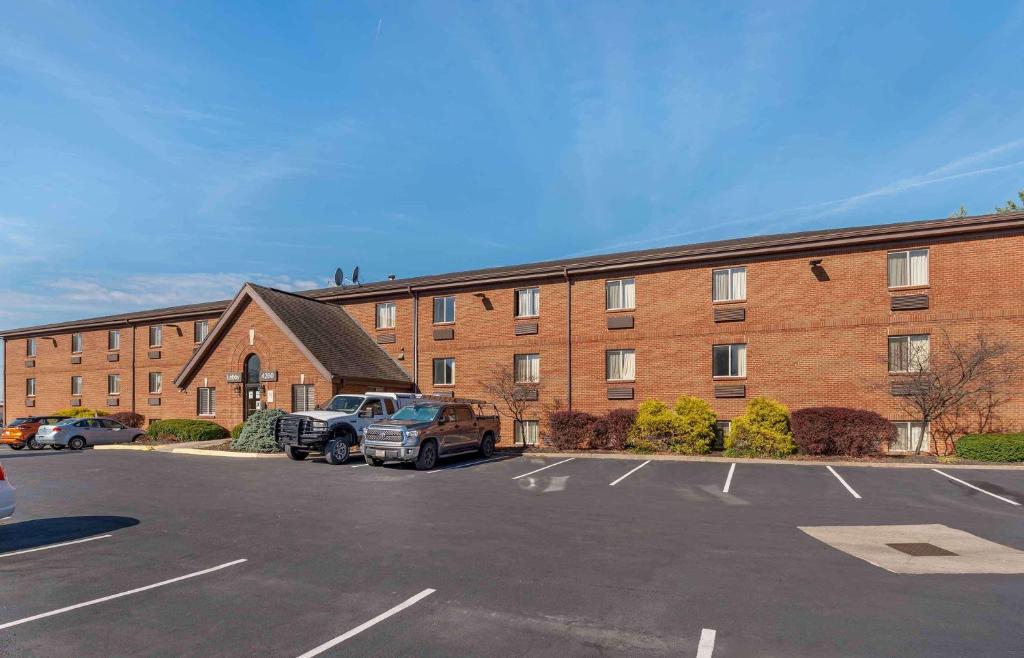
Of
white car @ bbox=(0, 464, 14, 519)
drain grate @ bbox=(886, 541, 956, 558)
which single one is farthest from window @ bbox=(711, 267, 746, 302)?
white car @ bbox=(0, 464, 14, 519)

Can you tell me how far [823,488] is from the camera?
14.1 m

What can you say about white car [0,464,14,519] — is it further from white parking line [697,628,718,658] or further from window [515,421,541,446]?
window [515,421,541,446]

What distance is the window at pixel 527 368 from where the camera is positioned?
2717 cm

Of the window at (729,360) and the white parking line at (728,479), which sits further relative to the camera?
the window at (729,360)

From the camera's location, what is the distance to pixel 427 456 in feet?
58.9

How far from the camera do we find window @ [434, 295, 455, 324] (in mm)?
29438

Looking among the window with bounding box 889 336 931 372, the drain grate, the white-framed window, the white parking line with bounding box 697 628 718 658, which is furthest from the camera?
the window with bounding box 889 336 931 372

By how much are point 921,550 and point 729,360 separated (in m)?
15.4

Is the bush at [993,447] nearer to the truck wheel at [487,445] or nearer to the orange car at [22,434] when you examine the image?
the truck wheel at [487,445]

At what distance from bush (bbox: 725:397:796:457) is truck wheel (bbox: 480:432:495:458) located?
7.67 metres

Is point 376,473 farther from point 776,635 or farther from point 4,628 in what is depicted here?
point 776,635

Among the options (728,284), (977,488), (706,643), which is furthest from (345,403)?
(706,643)

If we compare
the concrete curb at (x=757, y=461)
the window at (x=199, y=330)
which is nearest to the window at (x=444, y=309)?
the concrete curb at (x=757, y=461)

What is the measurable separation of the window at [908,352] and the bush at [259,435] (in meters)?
21.6
